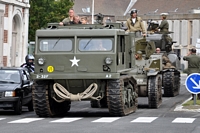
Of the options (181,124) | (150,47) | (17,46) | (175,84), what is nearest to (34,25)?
(17,46)

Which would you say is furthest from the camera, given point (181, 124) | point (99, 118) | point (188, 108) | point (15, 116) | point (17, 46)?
point (17, 46)

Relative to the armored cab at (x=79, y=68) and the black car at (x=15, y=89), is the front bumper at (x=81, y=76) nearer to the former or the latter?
the armored cab at (x=79, y=68)

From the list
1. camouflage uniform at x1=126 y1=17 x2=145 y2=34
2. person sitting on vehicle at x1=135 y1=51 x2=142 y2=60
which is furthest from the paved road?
camouflage uniform at x1=126 y1=17 x2=145 y2=34

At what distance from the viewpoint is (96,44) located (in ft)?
69.4

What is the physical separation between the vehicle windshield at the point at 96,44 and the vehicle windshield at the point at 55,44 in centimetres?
33

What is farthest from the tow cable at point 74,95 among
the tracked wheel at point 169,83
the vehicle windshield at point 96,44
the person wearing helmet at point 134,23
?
the tracked wheel at point 169,83

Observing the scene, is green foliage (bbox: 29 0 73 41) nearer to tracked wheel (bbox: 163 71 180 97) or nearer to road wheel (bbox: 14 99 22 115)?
tracked wheel (bbox: 163 71 180 97)

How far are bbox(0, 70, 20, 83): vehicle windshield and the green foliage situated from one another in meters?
36.4

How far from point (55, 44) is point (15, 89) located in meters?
2.20

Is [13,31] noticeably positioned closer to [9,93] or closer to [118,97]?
[9,93]

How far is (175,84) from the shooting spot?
110 feet

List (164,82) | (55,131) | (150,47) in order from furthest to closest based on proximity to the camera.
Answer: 1. (164,82)
2. (150,47)
3. (55,131)

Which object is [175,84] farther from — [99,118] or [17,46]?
[17,46]

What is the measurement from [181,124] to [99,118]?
9.69 ft
